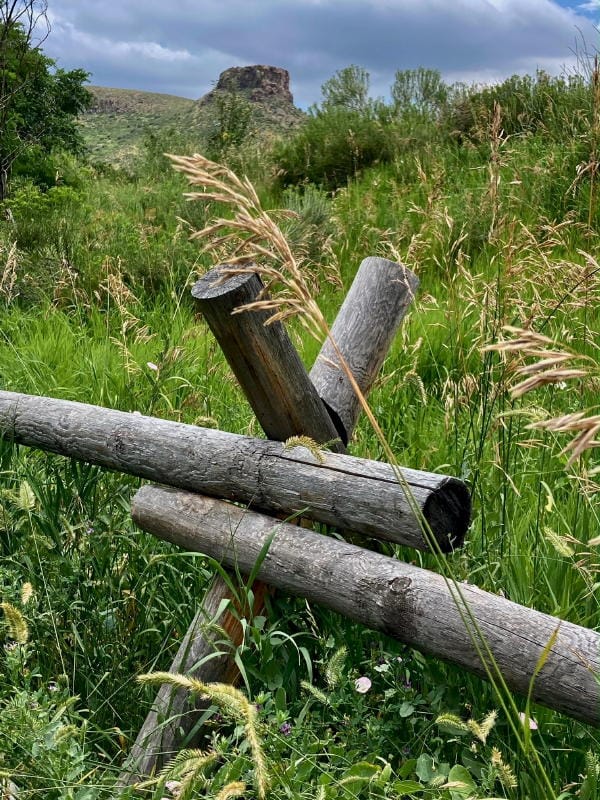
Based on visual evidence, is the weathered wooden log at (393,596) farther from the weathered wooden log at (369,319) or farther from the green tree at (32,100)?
the green tree at (32,100)

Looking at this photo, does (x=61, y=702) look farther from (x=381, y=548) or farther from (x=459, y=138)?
(x=459, y=138)

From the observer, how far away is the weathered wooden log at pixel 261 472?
203 centimetres

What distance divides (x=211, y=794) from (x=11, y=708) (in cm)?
47

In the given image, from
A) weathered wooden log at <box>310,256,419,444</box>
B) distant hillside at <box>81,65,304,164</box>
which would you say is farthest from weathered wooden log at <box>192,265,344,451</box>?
distant hillside at <box>81,65,304,164</box>

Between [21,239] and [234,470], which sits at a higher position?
[21,239]

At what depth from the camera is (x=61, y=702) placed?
6.56ft

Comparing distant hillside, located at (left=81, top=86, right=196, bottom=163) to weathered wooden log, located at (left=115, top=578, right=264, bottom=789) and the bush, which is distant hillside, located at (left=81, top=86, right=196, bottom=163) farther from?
weathered wooden log, located at (left=115, top=578, right=264, bottom=789)

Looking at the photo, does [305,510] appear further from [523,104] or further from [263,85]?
[263,85]

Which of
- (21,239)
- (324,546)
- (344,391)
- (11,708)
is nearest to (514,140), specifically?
(21,239)

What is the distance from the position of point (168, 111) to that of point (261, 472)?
58514 millimetres

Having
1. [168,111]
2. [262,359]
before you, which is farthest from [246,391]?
[168,111]

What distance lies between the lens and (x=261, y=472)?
2.33 m

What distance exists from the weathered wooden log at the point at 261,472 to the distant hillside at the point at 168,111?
26741 mm

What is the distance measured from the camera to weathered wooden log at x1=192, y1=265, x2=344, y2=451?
7.13ft
